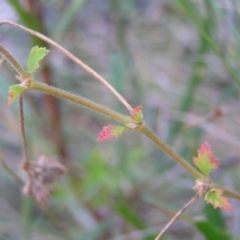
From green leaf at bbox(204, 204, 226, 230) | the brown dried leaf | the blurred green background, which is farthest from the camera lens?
the blurred green background

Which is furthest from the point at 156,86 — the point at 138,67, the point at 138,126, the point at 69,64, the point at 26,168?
the point at 138,126

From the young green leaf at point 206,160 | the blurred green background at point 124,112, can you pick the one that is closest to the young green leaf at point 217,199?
the young green leaf at point 206,160

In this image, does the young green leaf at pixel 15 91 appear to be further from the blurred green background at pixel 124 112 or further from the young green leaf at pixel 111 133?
the blurred green background at pixel 124 112

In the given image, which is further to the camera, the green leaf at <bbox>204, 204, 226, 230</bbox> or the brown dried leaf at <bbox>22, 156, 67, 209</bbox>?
the green leaf at <bbox>204, 204, 226, 230</bbox>

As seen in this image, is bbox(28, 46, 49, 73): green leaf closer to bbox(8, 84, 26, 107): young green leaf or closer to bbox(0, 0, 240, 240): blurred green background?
bbox(8, 84, 26, 107): young green leaf

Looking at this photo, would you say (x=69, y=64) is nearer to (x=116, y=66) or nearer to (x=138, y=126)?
(x=116, y=66)

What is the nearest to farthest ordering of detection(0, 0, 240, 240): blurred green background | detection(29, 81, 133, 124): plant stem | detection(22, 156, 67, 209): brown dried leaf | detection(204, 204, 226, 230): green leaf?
detection(29, 81, 133, 124): plant stem → detection(22, 156, 67, 209): brown dried leaf → detection(204, 204, 226, 230): green leaf → detection(0, 0, 240, 240): blurred green background

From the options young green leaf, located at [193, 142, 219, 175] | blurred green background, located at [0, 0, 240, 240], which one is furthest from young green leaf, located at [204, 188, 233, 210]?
blurred green background, located at [0, 0, 240, 240]

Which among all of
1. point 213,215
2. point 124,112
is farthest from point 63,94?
point 124,112
